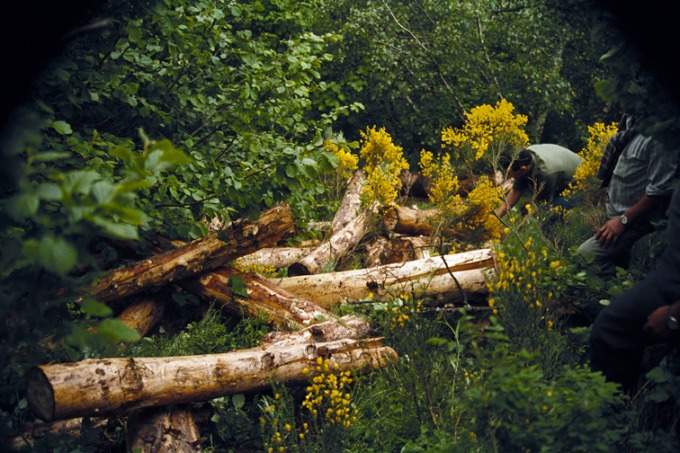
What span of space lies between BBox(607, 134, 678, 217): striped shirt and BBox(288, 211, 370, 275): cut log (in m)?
3.05

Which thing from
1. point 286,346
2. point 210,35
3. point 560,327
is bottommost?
point 286,346

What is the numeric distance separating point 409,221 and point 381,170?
0.81m

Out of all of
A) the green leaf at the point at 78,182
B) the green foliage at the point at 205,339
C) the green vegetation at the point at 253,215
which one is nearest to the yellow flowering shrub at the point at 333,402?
the green vegetation at the point at 253,215

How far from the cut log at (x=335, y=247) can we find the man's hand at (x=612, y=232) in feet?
9.80

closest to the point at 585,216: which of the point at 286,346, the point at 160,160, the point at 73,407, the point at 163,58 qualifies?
the point at 286,346

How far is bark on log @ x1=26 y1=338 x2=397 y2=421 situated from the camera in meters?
3.44

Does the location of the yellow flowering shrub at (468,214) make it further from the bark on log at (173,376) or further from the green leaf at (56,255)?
the green leaf at (56,255)

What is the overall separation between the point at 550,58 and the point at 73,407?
33.9 ft

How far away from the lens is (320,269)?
6754mm

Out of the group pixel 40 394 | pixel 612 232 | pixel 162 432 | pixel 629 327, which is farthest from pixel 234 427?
pixel 612 232

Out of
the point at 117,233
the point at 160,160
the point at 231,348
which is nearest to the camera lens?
the point at 117,233

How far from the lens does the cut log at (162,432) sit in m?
3.78

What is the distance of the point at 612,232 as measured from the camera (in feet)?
15.5

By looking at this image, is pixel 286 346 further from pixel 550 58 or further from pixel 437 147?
pixel 550 58
